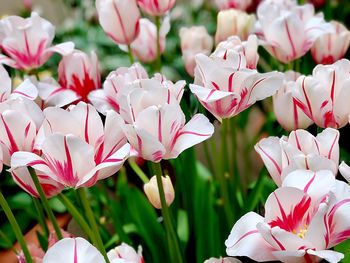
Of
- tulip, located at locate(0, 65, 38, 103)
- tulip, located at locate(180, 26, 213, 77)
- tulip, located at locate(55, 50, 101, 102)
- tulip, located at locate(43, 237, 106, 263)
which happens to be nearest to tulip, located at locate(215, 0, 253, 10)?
tulip, located at locate(180, 26, 213, 77)

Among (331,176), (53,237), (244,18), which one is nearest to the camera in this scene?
(331,176)

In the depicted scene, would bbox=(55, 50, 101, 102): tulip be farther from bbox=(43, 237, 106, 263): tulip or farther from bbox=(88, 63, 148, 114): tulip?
bbox=(43, 237, 106, 263): tulip

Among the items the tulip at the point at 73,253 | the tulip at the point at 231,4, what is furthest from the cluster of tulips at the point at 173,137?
the tulip at the point at 231,4

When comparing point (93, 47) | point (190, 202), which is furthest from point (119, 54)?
point (190, 202)

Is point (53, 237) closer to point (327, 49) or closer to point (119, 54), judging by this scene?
point (327, 49)

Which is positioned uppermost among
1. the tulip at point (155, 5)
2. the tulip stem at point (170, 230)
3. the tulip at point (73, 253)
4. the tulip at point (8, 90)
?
the tulip at point (155, 5)

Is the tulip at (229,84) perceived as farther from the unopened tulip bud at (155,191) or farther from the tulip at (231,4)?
the tulip at (231,4)
